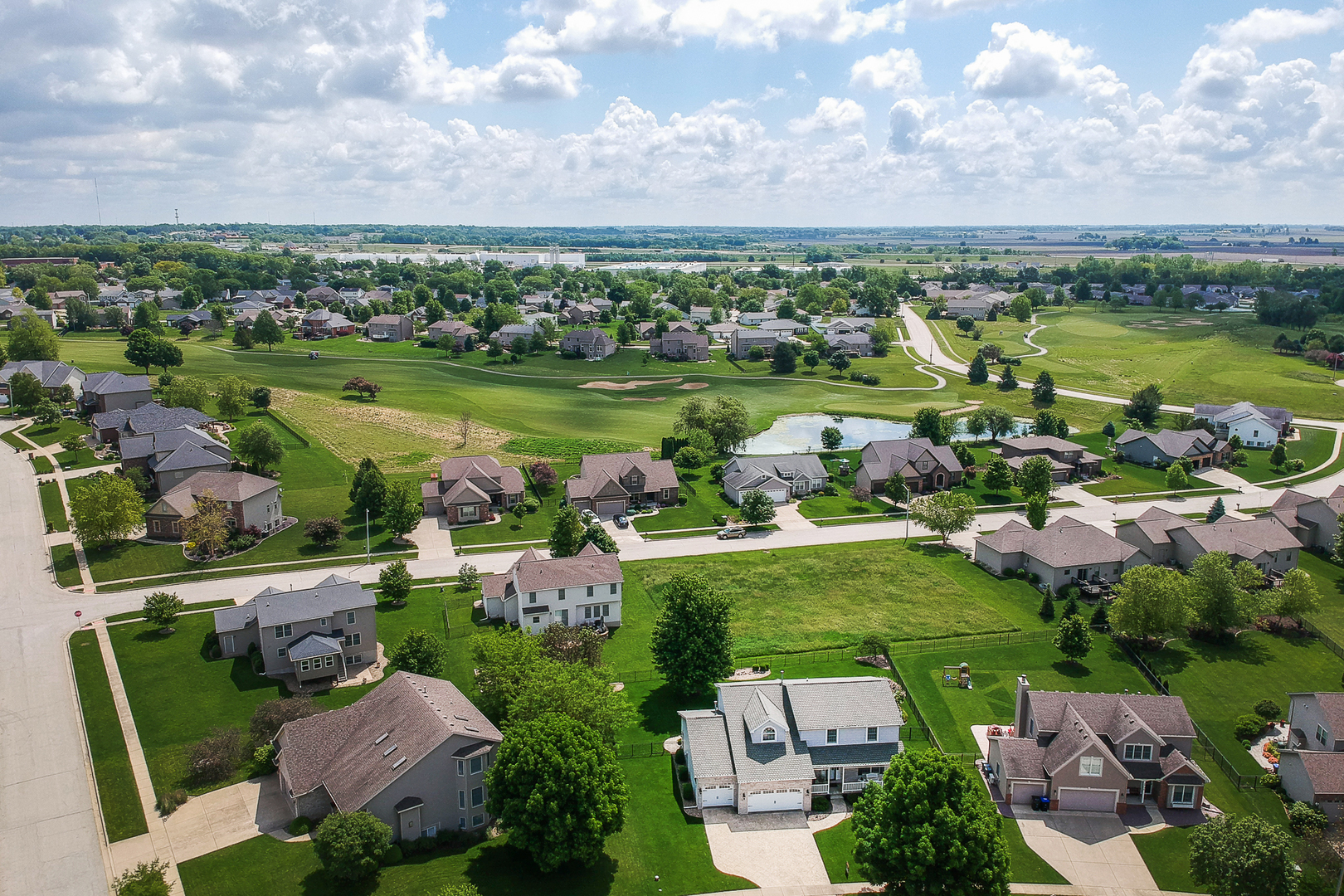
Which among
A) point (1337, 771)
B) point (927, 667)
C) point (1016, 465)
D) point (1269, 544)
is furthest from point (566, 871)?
point (1016, 465)

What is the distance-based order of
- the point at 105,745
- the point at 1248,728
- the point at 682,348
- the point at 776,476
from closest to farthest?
1. the point at 105,745
2. the point at 1248,728
3. the point at 776,476
4. the point at 682,348

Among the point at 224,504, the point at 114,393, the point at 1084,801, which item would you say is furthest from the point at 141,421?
the point at 1084,801

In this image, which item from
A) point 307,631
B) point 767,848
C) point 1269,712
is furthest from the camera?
point 307,631

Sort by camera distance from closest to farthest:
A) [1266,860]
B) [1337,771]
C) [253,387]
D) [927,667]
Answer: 1. [1266,860]
2. [1337,771]
3. [927,667]
4. [253,387]

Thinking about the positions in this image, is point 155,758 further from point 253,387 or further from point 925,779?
point 253,387

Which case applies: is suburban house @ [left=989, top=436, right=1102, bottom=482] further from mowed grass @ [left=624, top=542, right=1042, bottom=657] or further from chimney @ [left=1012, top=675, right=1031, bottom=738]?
chimney @ [left=1012, top=675, right=1031, bottom=738]

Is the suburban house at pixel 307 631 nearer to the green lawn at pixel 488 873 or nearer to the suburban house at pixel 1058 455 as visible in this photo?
the green lawn at pixel 488 873

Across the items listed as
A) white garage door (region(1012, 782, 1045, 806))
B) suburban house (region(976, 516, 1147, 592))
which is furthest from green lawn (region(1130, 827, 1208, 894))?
suburban house (region(976, 516, 1147, 592))

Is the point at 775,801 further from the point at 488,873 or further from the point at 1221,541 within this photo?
the point at 1221,541
